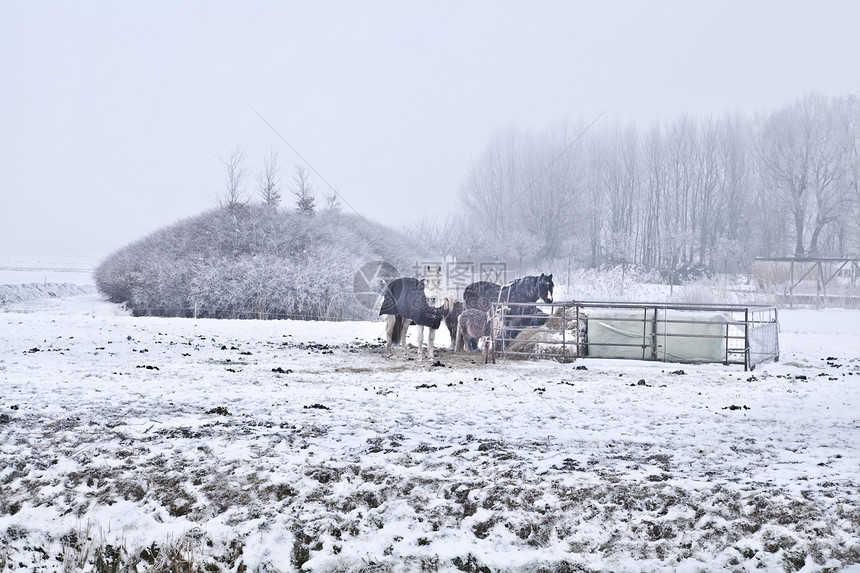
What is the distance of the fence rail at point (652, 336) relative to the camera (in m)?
13.5

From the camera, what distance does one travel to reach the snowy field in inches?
209

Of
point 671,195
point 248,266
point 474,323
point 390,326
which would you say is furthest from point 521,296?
point 671,195

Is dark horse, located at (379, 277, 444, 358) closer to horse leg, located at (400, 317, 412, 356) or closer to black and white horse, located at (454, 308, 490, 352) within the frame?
horse leg, located at (400, 317, 412, 356)

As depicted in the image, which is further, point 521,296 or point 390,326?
point 521,296

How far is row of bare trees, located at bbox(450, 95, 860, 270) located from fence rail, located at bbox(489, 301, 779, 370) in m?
26.7

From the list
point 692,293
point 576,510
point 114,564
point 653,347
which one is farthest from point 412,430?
point 692,293

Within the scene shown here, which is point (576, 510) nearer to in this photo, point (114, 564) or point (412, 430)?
point (412, 430)

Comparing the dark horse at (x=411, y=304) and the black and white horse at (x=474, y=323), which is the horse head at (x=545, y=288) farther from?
the dark horse at (x=411, y=304)

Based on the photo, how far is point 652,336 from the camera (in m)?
13.6

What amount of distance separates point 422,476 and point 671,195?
49459 mm

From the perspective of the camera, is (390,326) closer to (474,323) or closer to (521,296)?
(474,323)

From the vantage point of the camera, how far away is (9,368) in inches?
429

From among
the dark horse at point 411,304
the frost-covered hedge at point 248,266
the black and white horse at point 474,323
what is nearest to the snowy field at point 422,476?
the dark horse at point 411,304
